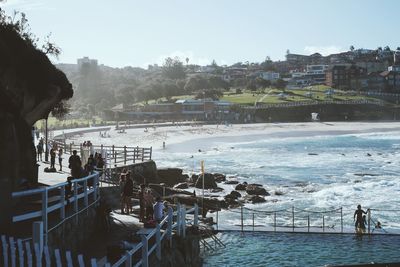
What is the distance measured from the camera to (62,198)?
11.5 m

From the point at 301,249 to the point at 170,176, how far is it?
20273mm

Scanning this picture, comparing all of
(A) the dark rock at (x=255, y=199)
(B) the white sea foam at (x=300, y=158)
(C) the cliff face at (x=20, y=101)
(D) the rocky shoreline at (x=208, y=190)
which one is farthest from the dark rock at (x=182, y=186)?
(C) the cliff face at (x=20, y=101)

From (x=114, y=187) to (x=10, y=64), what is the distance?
7.58 metres

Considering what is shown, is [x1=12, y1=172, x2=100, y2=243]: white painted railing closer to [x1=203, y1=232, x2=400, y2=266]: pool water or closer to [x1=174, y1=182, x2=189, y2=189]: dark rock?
[x1=203, y1=232, x2=400, y2=266]: pool water

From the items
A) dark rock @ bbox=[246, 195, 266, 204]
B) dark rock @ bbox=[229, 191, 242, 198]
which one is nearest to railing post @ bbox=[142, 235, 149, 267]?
dark rock @ bbox=[246, 195, 266, 204]

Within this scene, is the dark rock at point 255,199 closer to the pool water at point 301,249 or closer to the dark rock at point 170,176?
the dark rock at point 170,176

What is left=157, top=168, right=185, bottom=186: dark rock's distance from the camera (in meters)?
37.9

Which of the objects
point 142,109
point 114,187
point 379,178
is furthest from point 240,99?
point 114,187

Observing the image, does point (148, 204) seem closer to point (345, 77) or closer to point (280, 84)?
point (280, 84)

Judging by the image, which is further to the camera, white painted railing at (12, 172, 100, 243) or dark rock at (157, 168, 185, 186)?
dark rock at (157, 168, 185, 186)

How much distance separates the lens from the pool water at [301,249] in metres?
18.2

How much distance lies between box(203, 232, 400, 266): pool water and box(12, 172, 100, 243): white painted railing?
18.2 ft

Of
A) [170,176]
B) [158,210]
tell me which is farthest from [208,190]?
[158,210]

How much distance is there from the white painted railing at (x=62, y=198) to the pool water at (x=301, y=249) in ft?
18.2
